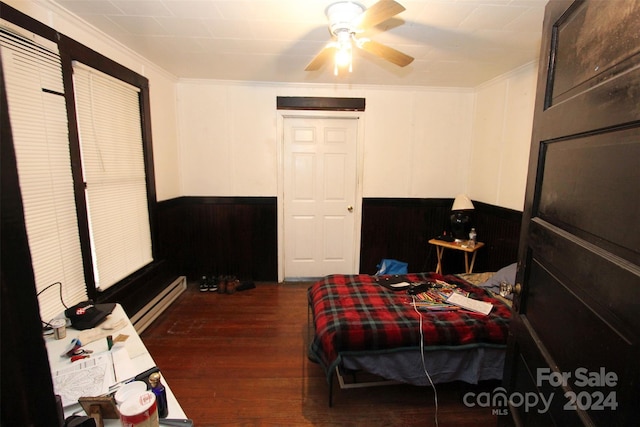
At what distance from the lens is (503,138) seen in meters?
3.16

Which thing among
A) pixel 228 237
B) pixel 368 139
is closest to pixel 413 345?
pixel 368 139

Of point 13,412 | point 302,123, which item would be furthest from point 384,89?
point 13,412

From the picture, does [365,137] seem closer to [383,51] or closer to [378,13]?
[383,51]

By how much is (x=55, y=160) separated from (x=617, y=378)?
2.75m

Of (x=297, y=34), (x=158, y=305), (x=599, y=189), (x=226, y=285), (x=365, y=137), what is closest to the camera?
(x=599, y=189)

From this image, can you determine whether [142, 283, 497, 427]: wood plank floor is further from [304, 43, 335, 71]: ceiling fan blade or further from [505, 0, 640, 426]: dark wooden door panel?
[304, 43, 335, 71]: ceiling fan blade

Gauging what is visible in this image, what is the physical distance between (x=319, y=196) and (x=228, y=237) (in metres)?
1.29

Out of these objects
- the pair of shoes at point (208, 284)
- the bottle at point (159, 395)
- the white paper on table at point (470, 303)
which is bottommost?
the pair of shoes at point (208, 284)

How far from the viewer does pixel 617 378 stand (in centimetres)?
70

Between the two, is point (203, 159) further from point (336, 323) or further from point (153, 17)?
point (336, 323)

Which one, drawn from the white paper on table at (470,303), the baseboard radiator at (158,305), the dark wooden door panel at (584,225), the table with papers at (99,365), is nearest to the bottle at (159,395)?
the table with papers at (99,365)

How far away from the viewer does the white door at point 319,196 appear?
3729 millimetres

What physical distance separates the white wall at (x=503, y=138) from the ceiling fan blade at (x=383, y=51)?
1.54 meters

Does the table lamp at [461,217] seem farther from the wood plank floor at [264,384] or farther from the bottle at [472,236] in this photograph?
the wood plank floor at [264,384]
